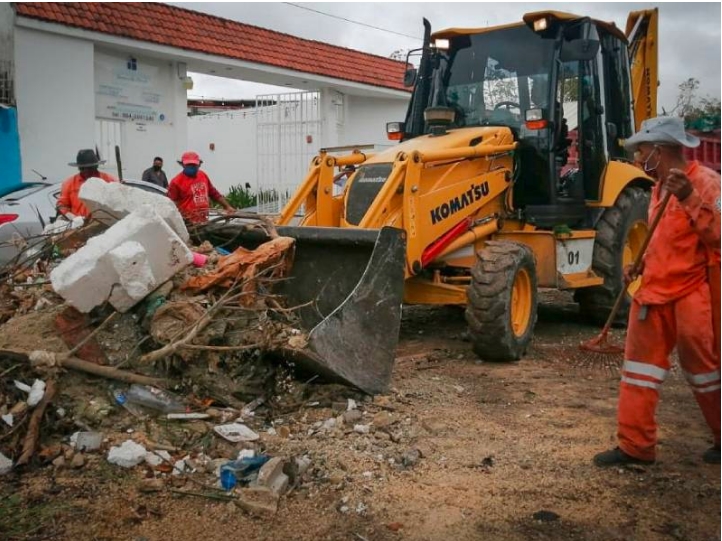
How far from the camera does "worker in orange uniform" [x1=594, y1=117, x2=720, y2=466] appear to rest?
3803mm

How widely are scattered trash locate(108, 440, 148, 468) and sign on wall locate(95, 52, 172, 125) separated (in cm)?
908

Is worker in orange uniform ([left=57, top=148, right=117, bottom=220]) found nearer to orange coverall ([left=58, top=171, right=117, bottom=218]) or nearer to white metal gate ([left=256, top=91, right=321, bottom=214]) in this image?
orange coverall ([left=58, top=171, right=117, bottom=218])

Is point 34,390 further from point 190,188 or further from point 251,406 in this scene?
point 190,188

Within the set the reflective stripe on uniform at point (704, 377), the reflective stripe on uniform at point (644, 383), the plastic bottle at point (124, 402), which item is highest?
the reflective stripe on uniform at point (704, 377)

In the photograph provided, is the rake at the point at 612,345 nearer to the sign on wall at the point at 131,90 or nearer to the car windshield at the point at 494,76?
the car windshield at the point at 494,76

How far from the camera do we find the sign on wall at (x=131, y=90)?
468 inches

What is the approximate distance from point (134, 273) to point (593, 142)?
432 cm

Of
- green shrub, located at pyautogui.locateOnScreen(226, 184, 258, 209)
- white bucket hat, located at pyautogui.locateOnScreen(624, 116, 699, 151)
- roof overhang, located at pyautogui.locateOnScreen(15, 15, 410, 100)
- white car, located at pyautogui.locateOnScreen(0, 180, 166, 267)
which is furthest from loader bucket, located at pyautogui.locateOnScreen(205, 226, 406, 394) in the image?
green shrub, located at pyautogui.locateOnScreen(226, 184, 258, 209)

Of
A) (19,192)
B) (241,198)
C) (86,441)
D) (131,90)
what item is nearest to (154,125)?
(131,90)

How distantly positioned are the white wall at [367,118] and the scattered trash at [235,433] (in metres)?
12.8

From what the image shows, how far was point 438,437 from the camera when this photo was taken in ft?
13.9

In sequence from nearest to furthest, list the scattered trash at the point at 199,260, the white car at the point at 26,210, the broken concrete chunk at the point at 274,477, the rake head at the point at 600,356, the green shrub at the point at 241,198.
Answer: the broken concrete chunk at the point at 274,477 < the rake head at the point at 600,356 < the scattered trash at the point at 199,260 < the white car at the point at 26,210 < the green shrub at the point at 241,198

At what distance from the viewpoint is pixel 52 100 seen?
438 inches

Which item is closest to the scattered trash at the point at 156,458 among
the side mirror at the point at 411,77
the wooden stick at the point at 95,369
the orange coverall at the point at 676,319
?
the wooden stick at the point at 95,369
